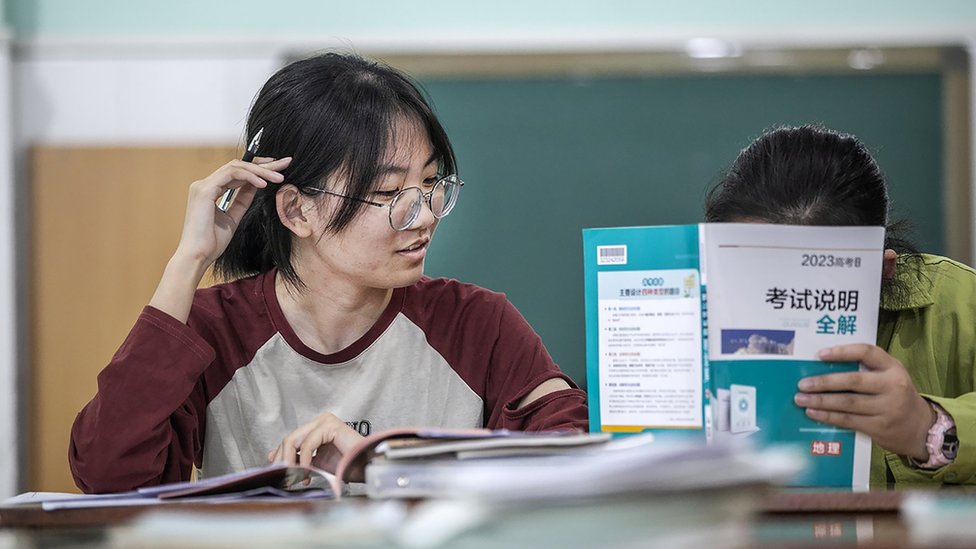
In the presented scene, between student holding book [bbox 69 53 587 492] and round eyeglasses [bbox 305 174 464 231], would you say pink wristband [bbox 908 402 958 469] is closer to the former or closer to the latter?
student holding book [bbox 69 53 587 492]

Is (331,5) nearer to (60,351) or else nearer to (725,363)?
(60,351)

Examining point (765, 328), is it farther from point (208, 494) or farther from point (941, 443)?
point (208, 494)

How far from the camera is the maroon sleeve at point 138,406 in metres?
1.22

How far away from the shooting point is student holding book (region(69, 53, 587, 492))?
55.0 inches

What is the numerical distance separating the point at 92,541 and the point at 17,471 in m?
2.80

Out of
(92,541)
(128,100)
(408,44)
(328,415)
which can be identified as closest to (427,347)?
(328,415)

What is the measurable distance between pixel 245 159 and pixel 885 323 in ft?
3.02

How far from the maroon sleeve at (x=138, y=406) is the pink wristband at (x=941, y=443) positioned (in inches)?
32.9

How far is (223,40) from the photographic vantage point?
126 inches

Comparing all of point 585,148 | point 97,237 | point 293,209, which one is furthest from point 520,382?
point 97,237

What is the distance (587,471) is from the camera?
58cm

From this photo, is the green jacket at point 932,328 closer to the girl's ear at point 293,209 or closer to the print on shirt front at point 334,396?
the print on shirt front at point 334,396

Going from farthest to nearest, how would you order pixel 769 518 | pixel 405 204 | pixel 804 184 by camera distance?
pixel 405 204, pixel 804 184, pixel 769 518

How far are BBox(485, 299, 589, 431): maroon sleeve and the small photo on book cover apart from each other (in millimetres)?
368
